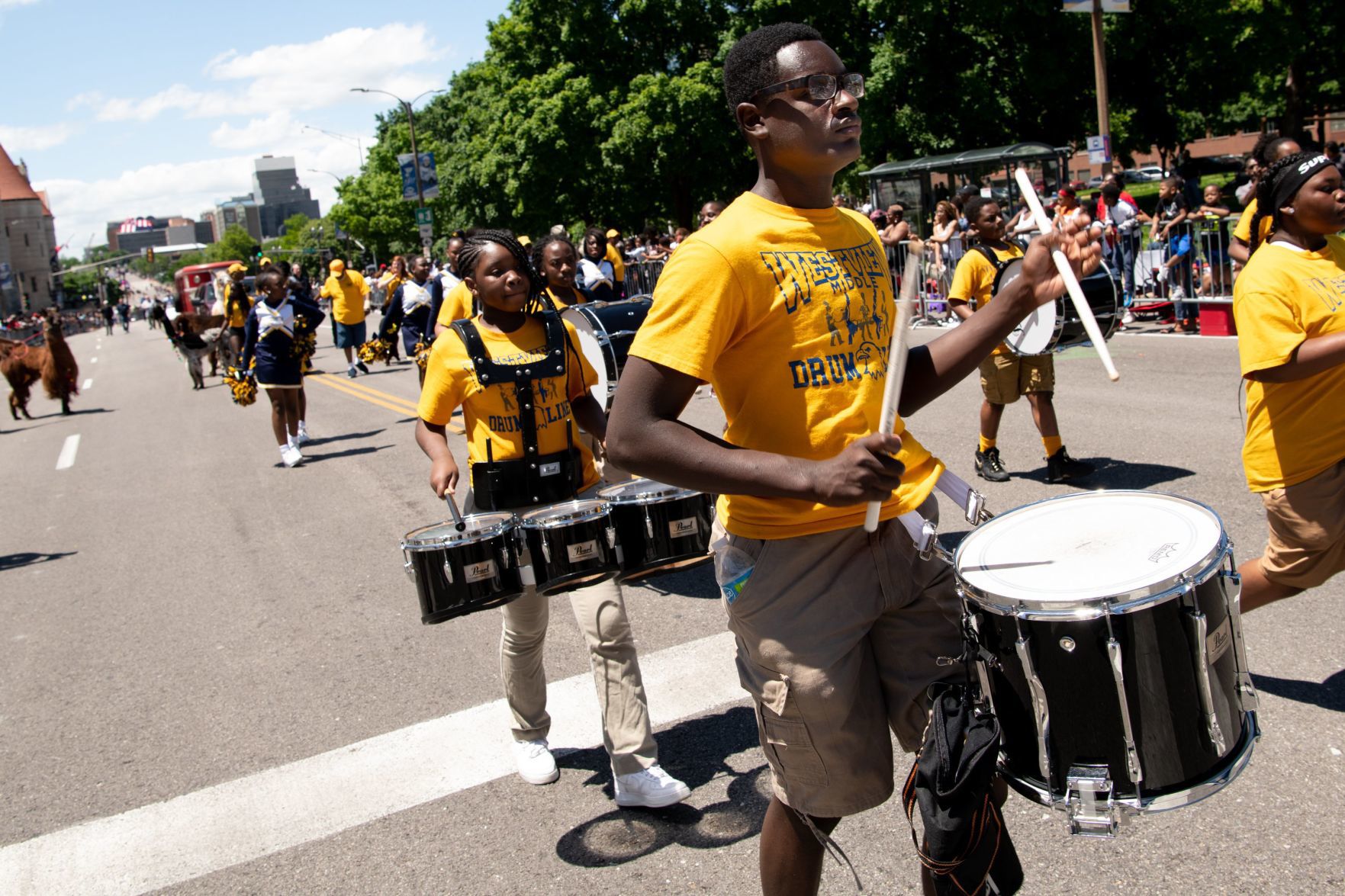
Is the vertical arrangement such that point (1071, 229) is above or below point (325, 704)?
above

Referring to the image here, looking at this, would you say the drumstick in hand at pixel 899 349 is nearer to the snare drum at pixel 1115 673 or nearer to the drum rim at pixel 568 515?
the snare drum at pixel 1115 673

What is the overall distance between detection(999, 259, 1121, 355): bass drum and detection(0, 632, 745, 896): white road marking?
11.2ft

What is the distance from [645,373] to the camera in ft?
7.72

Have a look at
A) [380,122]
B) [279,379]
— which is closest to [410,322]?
[279,379]

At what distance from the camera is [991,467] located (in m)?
8.00

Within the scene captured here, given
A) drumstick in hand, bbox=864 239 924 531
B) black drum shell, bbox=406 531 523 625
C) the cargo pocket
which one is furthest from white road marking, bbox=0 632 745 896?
drumstick in hand, bbox=864 239 924 531

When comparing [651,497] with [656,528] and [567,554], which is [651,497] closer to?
[656,528]

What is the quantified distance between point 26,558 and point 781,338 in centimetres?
869

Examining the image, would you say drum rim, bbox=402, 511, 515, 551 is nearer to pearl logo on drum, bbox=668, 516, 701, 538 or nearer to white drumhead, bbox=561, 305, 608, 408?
pearl logo on drum, bbox=668, 516, 701, 538

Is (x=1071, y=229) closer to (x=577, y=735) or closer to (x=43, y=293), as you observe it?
(x=577, y=735)

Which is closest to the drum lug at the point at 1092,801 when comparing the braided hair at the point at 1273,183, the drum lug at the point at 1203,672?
the drum lug at the point at 1203,672

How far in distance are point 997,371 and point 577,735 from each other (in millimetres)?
4334

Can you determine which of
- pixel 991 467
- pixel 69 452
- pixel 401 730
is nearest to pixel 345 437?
pixel 69 452

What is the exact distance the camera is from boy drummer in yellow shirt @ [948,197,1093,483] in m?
7.62
